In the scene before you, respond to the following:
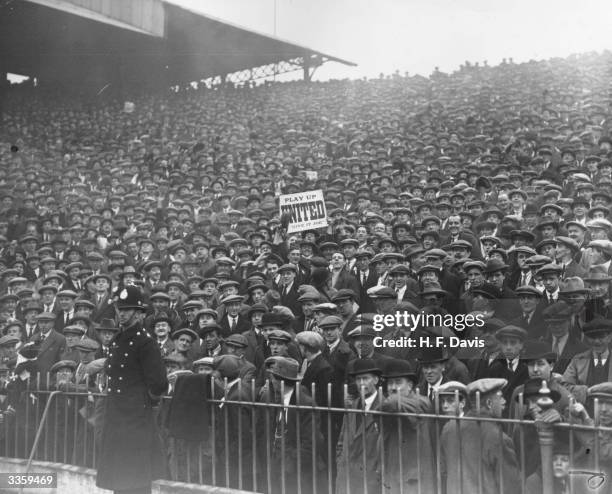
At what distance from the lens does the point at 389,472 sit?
16.1ft

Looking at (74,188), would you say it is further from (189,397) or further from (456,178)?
(189,397)

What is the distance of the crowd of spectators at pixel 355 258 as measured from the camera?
5.65 metres

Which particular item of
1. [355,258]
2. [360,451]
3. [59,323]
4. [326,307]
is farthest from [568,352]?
[59,323]

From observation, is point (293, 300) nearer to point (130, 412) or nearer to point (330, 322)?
point (330, 322)

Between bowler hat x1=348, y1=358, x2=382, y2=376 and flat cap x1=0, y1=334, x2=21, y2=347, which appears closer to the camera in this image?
bowler hat x1=348, y1=358, x2=382, y2=376

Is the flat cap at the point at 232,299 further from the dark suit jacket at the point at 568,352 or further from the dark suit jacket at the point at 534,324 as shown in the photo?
the dark suit jacket at the point at 568,352

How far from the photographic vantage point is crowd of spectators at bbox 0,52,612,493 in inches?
223

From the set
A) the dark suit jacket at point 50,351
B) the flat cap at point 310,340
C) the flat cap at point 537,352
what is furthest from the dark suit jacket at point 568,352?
the dark suit jacket at point 50,351

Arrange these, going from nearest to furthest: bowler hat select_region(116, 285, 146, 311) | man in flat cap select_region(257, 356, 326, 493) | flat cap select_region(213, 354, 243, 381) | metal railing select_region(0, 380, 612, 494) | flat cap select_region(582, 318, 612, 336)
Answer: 1. metal railing select_region(0, 380, 612, 494)
2. man in flat cap select_region(257, 356, 326, 493)
3. flat cap select_region(582, 318, 612, 336)
4. bowler hat select_region(116, 285, 146, 311)
5. flat cap select_region(213, 354, 243, 381)

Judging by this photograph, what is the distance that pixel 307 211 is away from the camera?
10.4m

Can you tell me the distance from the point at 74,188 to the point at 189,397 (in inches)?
465

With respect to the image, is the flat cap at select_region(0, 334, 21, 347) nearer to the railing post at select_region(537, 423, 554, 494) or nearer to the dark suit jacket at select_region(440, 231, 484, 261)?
the dark suit jacket at select_region(440, 231, 484, 261)

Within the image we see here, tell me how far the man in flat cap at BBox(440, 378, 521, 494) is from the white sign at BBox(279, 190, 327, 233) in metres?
5.63

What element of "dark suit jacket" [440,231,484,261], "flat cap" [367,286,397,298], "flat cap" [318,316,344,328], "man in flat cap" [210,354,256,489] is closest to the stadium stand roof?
"dark suit jacket" [440,231,484,261]
